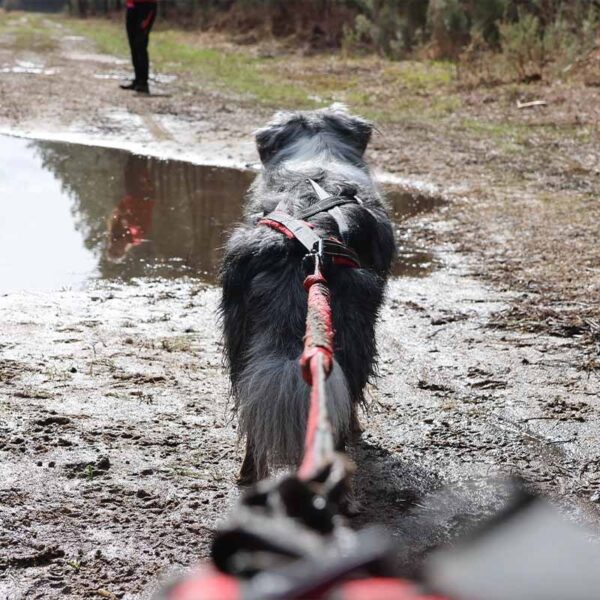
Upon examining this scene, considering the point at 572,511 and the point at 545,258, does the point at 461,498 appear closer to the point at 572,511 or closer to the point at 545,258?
the point at 572,511

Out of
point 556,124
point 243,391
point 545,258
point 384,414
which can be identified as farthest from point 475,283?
point 556,124

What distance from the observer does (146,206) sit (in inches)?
293

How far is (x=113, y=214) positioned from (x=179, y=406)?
344 centimetres

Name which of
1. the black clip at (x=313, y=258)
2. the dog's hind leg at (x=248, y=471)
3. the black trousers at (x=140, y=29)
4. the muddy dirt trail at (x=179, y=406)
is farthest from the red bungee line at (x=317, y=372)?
the black trousers at (x=140, y=29)

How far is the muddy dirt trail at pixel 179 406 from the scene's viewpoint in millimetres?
3111

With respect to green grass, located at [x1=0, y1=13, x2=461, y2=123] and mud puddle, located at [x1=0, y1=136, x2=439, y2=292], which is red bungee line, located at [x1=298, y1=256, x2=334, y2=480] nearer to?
mud puddle, located at [x1=0, y1=136, x2=439, y2=292]

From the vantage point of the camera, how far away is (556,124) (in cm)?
1089

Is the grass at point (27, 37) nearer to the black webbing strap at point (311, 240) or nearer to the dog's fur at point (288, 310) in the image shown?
the dog's fur at point (288, 310)

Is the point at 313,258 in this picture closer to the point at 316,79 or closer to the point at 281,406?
the point at 281,406

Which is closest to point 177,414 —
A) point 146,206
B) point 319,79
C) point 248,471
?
point 248,471

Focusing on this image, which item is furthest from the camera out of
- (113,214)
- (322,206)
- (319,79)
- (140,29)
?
(319,79)

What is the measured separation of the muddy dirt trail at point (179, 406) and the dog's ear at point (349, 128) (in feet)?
3.74

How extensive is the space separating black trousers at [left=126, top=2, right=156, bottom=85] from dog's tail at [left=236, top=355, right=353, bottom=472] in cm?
1221

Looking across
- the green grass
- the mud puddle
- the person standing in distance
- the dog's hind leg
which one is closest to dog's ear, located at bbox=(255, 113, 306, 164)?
the dog's hind leg
